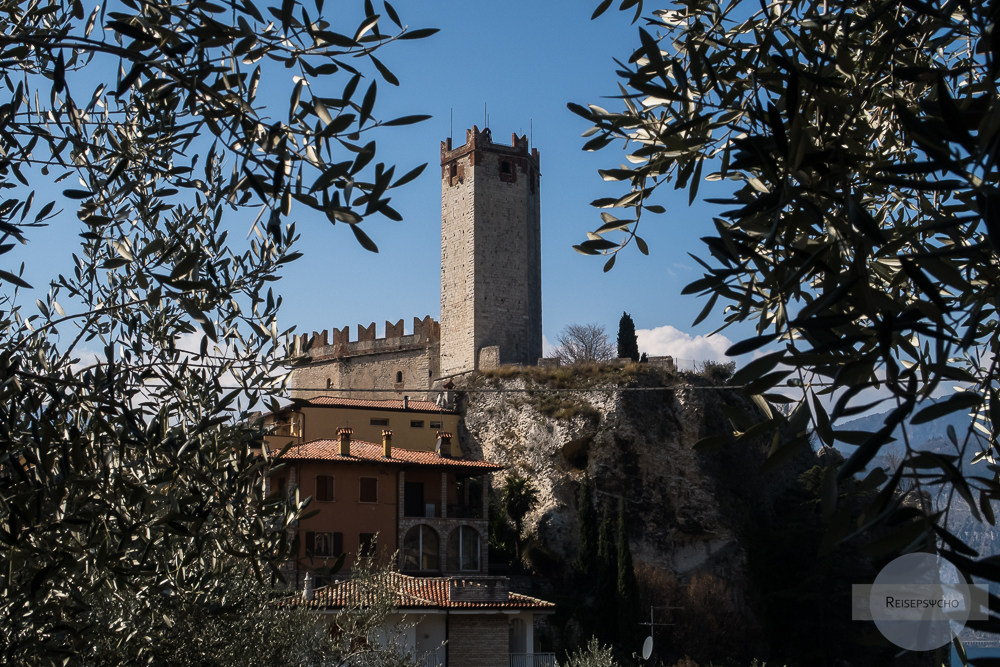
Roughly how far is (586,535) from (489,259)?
14.2 m

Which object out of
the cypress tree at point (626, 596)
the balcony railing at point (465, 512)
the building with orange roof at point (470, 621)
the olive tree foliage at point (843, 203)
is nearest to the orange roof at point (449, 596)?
the building with orange roof at point (470, 621)

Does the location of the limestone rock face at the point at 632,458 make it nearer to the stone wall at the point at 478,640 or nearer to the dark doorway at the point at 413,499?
the dark doorway at the point at 413,499

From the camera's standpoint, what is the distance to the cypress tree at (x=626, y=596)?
3075cm

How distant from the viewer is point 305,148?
9.57 feet

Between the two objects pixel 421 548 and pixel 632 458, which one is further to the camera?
pixel 632 458

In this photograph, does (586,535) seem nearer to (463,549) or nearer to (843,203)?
(463,549)

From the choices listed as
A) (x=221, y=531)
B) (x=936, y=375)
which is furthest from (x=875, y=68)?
(x=221, y=531)

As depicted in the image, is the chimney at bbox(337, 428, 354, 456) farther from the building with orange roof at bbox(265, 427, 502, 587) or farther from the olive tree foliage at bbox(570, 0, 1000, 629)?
the olive tree foliage at bbox(570, 0, 1000, 629)

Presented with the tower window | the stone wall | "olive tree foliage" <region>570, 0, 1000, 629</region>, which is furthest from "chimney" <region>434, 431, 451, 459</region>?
"olive tree foliage" <region>570, 0, 1000, 629</region>

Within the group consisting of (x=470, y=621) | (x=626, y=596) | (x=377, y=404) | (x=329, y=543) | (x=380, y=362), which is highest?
(x=380, y=362)

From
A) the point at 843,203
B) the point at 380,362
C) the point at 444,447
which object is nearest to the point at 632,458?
the point at 444,447

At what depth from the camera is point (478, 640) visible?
21219mm

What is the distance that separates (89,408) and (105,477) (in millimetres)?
259

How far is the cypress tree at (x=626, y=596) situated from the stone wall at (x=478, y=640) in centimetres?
1011
